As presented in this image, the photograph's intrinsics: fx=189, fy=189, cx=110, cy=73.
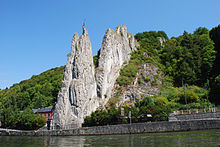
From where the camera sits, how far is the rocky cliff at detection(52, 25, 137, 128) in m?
45.6

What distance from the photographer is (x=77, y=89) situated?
46.9 meters

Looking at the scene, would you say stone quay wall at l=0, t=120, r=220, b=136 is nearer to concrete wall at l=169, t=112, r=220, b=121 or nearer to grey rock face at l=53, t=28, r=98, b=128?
grey rock face at l=53, t=28, r=98, b=128

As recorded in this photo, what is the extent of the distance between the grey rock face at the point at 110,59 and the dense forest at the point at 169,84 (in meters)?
2.80

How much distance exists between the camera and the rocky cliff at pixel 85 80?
45575 mm

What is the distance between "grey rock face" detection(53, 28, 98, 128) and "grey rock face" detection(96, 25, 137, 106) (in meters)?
2.32

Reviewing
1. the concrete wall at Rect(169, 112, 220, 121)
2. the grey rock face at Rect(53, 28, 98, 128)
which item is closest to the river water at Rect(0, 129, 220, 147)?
the concrete wall at Rect(169, 112, 220, 121)

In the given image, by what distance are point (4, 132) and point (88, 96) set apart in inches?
938

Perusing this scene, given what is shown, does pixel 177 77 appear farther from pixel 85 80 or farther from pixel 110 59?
pixel 85 80

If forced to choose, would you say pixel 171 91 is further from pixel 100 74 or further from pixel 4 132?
pixel 4 132

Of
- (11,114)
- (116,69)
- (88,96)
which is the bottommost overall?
(11,114)

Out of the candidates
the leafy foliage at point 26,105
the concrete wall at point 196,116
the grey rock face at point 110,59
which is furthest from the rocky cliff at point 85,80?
the concrete wall at point 196,116

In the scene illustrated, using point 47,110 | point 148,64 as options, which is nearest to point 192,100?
point 148,64

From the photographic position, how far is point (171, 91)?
5109cm

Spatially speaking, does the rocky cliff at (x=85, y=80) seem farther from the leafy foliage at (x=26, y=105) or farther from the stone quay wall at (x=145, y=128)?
the leafy foliage at (x=26, y=105)
